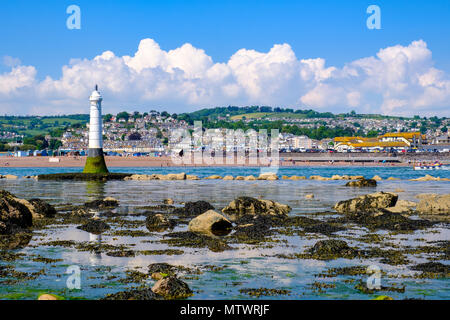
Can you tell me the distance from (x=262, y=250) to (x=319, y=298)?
6.37 metres

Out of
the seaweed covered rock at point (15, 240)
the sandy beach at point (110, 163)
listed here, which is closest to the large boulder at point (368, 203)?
the seaweed covered rock at point (15, 240)

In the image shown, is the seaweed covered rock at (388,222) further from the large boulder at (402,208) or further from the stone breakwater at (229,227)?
the large boulder at (402,208)

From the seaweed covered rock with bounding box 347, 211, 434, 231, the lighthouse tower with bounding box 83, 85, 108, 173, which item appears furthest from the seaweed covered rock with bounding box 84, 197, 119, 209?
the lighthouse tower with bounding box 83, 85, 108, 173

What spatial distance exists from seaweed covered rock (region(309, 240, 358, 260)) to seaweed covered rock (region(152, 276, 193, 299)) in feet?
20.8

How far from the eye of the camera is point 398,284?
1473 centimetres

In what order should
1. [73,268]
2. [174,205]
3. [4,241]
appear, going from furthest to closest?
[174,205], [4,241], [73,268]

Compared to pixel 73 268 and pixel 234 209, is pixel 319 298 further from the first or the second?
pixel 234 209

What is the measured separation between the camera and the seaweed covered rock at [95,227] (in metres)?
24.1

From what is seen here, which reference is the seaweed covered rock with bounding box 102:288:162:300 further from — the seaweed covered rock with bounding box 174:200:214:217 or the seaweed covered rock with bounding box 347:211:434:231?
the seaweed covered rock with bounding box 174:200:214:217

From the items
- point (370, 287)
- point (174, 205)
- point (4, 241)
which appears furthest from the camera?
point (174, 205)

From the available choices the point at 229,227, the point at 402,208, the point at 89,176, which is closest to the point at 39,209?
the point at 229,227

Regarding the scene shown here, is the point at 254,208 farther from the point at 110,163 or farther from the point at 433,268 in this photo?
the point at 110,163
